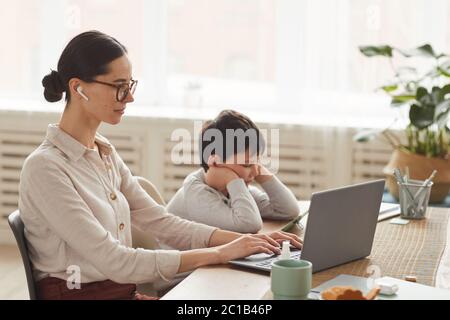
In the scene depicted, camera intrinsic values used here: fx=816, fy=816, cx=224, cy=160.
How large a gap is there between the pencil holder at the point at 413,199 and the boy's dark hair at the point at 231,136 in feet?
1.58

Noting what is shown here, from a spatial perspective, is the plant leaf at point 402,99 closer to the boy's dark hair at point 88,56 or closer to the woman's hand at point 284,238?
the woman's hand at point 284,238

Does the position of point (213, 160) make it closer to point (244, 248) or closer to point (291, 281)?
point (244, 248)

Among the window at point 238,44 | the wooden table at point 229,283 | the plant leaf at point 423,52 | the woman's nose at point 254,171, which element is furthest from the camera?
the window at point 238,44

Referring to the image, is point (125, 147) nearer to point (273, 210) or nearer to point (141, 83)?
point (141, 83)

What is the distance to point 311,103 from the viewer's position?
454 centimetres

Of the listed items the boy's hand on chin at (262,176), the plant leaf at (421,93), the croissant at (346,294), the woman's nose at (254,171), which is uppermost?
the plant leaf at (421,93)

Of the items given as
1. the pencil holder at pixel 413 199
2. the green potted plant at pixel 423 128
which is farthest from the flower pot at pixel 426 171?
the pencil holder at pixel 413 199

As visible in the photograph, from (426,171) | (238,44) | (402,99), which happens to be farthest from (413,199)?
(238,44)

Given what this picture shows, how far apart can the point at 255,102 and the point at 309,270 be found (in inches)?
126

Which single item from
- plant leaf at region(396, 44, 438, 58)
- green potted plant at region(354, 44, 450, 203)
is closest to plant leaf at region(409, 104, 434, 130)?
green potted plant at region(354, 44, 450, 203)

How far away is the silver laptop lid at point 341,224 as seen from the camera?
5.97 feet

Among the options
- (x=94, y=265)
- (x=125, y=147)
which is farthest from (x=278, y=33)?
(x=94, y=265)

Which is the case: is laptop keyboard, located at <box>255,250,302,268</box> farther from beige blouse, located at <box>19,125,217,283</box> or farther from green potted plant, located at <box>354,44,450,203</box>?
green potted plant, located at <box>354,44,450,203</box>
